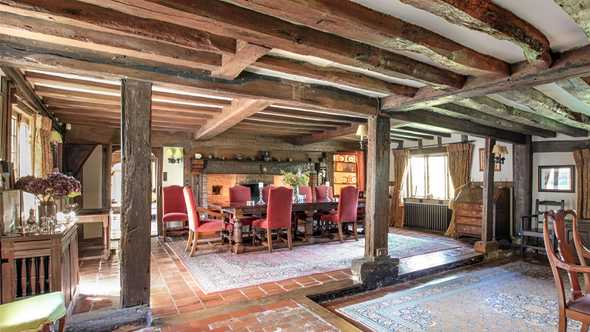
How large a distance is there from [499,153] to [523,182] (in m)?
0.92

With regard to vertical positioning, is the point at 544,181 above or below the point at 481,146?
below

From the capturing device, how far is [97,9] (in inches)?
67.6

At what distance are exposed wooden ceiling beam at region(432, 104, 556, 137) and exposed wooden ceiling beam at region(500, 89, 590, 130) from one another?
0.66 metres

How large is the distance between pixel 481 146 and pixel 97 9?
270 inches

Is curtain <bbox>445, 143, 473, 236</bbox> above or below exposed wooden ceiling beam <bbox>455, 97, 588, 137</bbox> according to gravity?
below

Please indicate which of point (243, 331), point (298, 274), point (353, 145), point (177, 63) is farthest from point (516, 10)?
point (353, 145)

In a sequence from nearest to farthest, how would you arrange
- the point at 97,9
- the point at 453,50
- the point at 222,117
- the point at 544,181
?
the point at 97,9 → the point at 453,50 → the point at 222,117 → the point at 544,181

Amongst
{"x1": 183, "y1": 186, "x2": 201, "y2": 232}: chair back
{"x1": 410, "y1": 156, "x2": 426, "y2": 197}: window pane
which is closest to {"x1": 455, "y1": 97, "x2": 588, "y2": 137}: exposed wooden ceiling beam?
{"x1": 410, "y1": 156, "x2": 426, "y2": 197}: window pane

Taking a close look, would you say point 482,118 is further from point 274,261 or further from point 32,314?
point 32,314

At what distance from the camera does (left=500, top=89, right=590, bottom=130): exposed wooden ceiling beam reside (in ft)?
10.3

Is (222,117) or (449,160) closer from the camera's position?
(222,117)

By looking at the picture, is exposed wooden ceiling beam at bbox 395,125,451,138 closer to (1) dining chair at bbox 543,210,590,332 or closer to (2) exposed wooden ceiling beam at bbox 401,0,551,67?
(1) dining chair at bbox 543,210,590,332

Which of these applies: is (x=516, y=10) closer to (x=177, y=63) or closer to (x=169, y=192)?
(x=177, y=63)

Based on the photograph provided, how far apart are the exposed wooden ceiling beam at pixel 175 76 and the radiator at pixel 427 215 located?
4451 millimetres
